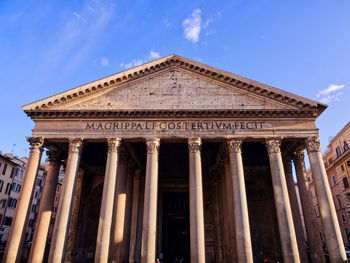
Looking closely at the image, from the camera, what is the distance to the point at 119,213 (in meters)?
16.0

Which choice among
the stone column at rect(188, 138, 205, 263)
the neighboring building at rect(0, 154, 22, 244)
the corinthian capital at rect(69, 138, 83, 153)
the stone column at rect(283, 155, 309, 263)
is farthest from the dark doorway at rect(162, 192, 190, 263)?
the neighboring building at rect(0, 154, 22, 244)

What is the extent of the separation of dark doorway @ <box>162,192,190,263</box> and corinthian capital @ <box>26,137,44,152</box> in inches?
414

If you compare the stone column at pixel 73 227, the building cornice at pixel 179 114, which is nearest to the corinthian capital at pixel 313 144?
the building cornice at pixel 179 114

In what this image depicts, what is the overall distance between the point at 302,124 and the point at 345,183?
18183mm

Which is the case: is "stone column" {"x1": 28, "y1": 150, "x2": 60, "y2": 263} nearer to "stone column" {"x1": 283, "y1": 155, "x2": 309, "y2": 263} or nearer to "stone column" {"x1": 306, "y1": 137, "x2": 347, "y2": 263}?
"stone column" {"x1": 283, "y1": 155, "x2": 309, "y2": 263}

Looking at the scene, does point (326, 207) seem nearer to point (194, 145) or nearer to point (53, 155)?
point (194, 145)

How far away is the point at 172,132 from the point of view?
15500mm

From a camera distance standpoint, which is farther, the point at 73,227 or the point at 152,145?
the point at 73,227

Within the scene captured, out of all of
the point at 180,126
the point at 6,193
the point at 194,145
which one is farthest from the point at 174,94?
the point at 6,193

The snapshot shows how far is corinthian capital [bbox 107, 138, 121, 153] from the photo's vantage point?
15.2m

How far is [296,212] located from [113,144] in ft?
39.3

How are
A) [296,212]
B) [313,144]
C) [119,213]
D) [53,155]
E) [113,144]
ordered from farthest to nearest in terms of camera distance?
[53,155]
[296,212]
[119,213]
[113,144]
[313,144]

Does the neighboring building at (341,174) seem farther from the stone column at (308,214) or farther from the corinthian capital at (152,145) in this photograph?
the corinthian capital at (152,145)

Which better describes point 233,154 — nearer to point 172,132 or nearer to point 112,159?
point 172,132
